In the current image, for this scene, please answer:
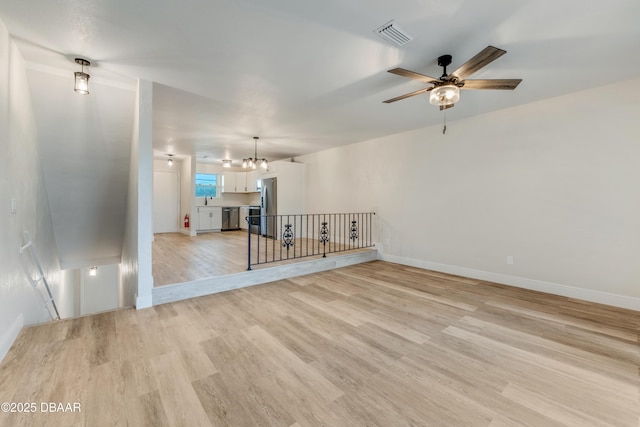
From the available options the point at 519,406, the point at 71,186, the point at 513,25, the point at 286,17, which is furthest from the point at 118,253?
the point at 513,25

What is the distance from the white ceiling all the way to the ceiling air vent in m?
0.06

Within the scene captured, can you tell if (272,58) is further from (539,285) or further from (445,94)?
(539,285)

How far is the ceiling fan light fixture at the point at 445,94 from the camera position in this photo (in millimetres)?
2410

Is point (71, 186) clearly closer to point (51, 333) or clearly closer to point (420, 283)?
point (51, 333)

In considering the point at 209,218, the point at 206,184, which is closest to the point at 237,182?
the point at 206,184

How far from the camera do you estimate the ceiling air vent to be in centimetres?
206

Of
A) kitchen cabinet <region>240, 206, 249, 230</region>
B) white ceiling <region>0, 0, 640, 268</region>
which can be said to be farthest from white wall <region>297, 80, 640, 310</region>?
kitchen cabinet <region>240, 206, 249, 230</region>

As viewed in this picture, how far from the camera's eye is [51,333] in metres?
2.38

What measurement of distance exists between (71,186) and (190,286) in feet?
9.10

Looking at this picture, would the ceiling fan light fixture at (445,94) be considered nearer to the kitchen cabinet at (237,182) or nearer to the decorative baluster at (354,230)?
the decorative baluster at (354,230)

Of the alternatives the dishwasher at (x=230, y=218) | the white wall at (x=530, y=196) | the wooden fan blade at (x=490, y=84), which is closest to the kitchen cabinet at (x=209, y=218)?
the dishwasher at (x=230, y=218)

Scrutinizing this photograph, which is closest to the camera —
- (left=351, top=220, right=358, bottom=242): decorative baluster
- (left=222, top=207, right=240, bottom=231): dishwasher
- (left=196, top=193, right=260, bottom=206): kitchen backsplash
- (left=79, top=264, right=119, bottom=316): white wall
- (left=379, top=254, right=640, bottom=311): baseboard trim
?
(left=379, top=254, right=640, bottom=311): baseboard trim

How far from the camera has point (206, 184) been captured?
30.0 feet

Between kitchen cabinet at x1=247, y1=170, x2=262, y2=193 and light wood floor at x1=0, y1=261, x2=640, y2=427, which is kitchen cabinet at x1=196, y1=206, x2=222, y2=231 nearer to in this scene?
kitchen cabinet at x1=247, y1=170, x2=262, y2=193
